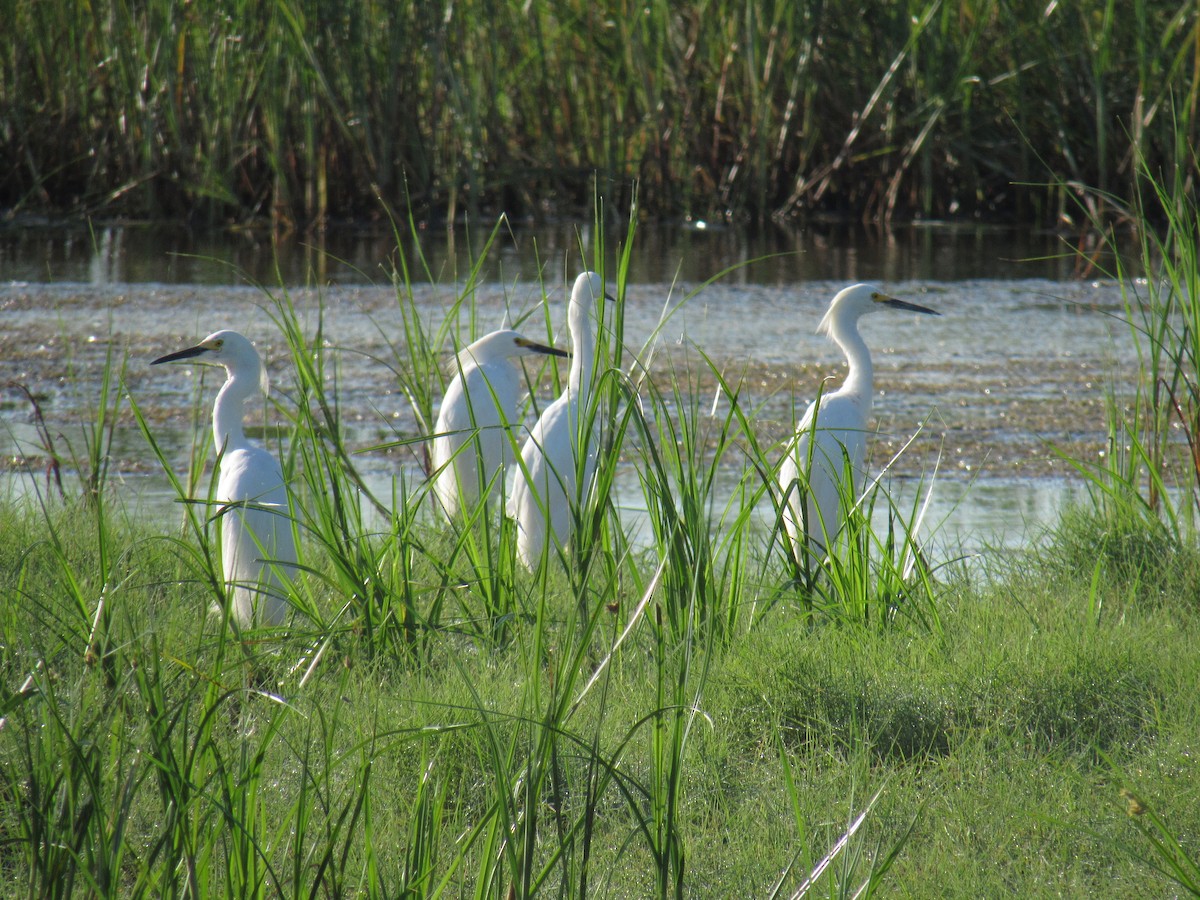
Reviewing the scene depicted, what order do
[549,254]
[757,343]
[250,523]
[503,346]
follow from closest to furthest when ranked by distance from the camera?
[250,523], [503,346], [757,343], [549,254]

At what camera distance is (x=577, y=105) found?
9898 mm

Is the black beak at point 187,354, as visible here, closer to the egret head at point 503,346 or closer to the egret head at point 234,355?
the egret head at point 234,355

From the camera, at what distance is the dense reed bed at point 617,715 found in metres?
1.50

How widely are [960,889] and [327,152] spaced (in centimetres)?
844

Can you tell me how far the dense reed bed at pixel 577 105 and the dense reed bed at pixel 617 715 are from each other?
20.2 feet

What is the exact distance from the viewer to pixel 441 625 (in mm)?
2598

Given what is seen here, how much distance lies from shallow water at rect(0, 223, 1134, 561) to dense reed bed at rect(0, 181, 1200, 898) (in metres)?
0.84

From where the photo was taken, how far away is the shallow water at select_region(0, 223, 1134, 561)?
4.71m

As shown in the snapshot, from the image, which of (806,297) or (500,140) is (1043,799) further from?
(500,140)

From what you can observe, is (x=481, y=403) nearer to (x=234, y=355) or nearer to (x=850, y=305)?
(x=234, y=355)

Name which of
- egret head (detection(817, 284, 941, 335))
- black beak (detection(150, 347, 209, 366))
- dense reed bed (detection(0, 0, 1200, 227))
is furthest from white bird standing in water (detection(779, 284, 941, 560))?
dense reed bed (detection(0, 0, 1200, 227))

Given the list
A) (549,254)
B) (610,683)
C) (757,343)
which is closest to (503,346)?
(610,683)

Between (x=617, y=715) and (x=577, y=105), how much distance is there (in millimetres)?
8134

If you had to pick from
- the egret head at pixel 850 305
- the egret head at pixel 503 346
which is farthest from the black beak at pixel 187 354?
the egret head at pixel 850 305
